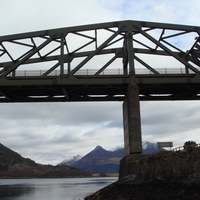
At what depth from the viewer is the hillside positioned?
70.7ft

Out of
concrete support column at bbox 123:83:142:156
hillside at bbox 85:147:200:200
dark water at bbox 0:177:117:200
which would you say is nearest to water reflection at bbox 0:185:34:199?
dark water at bbox 0:177:117:200

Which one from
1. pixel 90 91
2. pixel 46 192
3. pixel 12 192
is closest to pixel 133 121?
pixel 90 91

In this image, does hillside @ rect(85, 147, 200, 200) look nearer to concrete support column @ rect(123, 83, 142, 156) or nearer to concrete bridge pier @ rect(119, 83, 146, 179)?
concrete bridge pier @ rect(119, 83, 146, 179)

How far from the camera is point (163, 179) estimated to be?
85.4 ft

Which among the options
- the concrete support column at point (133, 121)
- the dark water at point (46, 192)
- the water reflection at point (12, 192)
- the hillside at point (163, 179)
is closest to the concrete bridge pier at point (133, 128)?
the concrete support column at point (133, 121)

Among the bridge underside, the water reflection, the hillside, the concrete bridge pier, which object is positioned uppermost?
the bridge underside

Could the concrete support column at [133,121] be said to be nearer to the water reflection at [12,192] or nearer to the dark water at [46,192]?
the dark water at [46,192]

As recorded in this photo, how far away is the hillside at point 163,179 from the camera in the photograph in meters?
21.6

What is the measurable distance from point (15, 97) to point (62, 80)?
12.5m

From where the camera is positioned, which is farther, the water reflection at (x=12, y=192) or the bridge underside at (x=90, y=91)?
the water reflection at (x=12, y=192)

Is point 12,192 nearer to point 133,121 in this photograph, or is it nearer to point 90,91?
point 90,91

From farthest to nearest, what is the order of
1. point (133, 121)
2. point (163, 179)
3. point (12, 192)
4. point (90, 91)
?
point (12, 192) → point (90, 91) → point (133, 121) → point (163, 179)

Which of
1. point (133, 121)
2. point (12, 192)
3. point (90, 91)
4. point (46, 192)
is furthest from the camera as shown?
point (46, 192)

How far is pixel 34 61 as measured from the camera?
1891 inches
